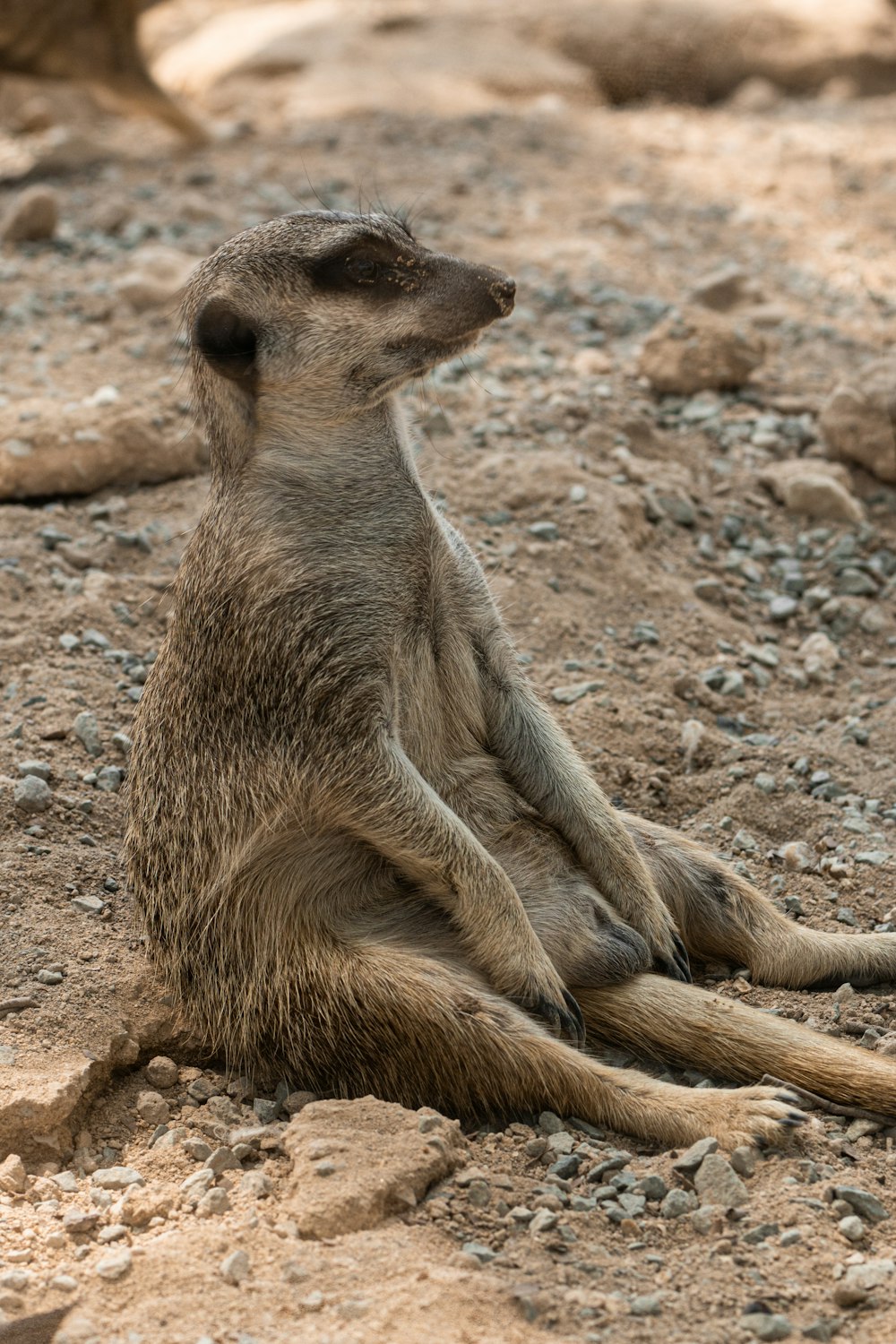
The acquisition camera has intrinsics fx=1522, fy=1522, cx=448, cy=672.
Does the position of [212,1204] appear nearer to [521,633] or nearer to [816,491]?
[521,633]

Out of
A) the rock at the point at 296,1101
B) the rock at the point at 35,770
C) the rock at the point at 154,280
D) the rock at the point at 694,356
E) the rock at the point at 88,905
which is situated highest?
the rock at the point at 154,280

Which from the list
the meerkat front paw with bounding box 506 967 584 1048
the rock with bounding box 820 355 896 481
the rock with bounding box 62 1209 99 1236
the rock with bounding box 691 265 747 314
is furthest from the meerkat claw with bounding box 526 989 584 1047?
the rock with bounding box 691 265 747 314

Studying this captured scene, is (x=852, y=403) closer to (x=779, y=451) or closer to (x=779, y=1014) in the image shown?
(x=779, y=451)

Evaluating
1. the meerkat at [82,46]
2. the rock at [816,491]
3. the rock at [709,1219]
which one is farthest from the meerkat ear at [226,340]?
the meerkat at [82,46]

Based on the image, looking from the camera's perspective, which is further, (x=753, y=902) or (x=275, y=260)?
(x=753, y=902)

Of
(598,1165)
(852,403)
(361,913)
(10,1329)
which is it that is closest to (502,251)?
(852,403)

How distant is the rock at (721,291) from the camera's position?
22.6 feet

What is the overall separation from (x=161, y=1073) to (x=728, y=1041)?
1208 mm

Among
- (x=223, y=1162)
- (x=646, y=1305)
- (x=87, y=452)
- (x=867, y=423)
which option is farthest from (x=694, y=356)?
(x=646, y=1305)

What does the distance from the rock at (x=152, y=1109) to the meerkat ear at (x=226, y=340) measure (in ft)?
4.97

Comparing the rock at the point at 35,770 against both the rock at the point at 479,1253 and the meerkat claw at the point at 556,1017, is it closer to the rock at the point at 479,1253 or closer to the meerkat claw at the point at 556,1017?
the meerkat claw at the point at 556,1017

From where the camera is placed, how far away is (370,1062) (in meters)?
3.04

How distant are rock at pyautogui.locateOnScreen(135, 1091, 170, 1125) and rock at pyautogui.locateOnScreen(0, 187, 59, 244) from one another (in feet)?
18.2

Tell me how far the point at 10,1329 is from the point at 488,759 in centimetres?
162
